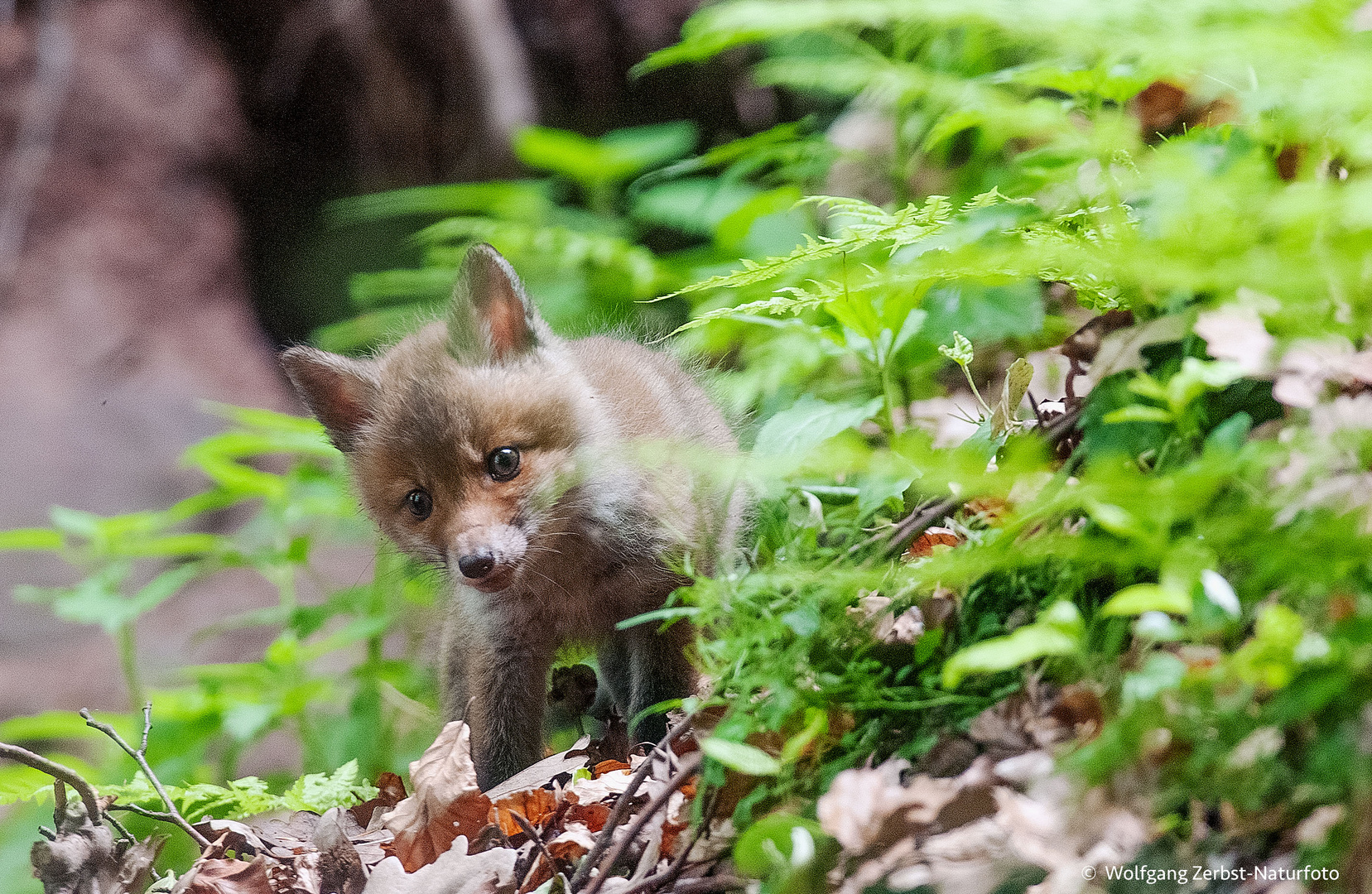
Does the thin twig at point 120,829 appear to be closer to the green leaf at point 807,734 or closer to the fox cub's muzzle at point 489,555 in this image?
the fox cub's muzzle at point 489,555

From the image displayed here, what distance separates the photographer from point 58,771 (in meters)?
1.97

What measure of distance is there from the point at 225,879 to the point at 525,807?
600 millimetres

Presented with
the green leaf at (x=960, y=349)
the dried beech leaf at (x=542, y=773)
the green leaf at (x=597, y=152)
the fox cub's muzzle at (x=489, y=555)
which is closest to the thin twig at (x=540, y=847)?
the dried beech leaf at (x=542, y=773)

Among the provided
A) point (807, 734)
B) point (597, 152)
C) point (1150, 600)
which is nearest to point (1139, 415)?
point (1150, 600)

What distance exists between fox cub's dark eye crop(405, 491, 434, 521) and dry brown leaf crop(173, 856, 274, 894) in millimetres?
1057

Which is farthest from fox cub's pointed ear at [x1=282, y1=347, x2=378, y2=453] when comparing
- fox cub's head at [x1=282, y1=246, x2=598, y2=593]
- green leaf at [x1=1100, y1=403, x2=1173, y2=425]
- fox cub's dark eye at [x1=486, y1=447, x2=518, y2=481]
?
green leaf at [x1=1100, y1=403, x2=1173, y2=425]

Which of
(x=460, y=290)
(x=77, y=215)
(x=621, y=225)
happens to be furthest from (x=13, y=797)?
(x=77, y=215)

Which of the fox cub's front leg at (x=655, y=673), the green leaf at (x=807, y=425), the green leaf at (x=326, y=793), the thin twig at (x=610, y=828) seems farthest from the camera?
the fox cub's front leg at (x=655, y=673)

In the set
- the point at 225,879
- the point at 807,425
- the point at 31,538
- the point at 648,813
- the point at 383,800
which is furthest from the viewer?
the point at 31,538

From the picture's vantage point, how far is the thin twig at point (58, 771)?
187 centimetres

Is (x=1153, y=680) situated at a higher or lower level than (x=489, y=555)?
higher

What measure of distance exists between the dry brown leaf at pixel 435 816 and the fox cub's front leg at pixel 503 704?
55 centimetres

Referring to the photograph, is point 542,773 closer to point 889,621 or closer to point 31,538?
point 889,621

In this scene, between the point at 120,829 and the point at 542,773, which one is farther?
the point at 542,773
